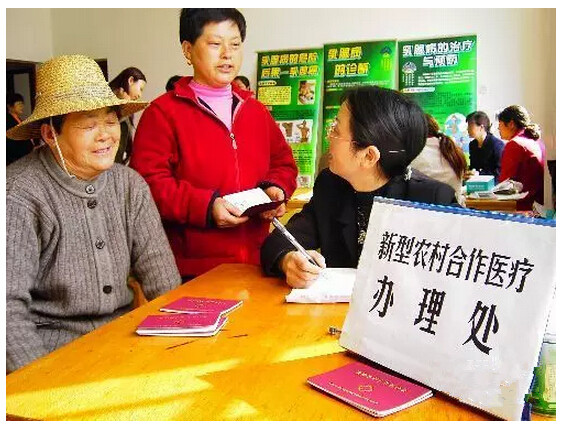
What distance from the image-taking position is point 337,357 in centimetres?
115

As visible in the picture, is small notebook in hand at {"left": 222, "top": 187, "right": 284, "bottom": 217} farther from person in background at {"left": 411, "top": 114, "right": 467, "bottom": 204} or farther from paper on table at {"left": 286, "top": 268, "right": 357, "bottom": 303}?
person in background at {"left": 411, "top": 114, "right": 467, "bottom": 204}

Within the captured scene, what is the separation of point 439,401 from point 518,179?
383 centimetres

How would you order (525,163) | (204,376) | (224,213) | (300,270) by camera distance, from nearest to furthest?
(204,376)
(300,270)
(224,213)
(525,163)

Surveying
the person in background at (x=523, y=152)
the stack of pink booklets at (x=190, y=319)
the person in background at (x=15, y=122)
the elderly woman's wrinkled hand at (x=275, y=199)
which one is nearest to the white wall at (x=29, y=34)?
the person in background at (x=15, y=122)

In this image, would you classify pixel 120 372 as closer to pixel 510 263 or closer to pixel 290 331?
pixel 290 331

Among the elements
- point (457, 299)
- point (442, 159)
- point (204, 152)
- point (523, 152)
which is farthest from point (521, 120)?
point (457, 299)

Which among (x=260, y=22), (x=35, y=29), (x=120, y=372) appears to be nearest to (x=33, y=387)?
(x=120, y=372)

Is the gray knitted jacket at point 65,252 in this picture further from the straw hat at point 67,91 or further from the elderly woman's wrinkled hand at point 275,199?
the elderly woman's wrinkled hand at point 275,199

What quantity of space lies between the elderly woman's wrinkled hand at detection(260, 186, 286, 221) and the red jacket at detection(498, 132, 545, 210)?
2704 mm

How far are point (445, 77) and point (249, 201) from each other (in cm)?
391

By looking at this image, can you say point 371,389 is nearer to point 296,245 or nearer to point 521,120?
point 296,245

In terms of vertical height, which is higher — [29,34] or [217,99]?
[29,34]

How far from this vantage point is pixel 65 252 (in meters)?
1.71

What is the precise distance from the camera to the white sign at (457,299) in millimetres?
866
